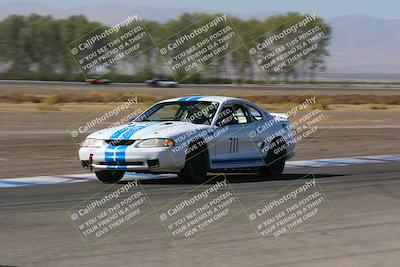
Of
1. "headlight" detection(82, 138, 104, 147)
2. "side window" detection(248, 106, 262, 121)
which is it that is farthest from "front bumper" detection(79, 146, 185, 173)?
"side window" detection(248, 106, 262, 121)

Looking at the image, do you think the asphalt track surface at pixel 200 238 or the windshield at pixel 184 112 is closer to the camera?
the asphalt track surface at pixel 200 238

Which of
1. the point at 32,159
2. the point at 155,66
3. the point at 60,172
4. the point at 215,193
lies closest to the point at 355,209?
the point at 215,193

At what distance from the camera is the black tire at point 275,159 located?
14422mm

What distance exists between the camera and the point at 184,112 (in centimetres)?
1342

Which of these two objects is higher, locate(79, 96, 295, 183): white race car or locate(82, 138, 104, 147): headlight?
locate(82, 138, 104, 147): headlight

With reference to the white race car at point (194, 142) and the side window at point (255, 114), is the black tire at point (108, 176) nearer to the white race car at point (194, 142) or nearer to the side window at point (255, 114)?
the white race car at point (194, 142)

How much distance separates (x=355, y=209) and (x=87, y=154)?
168 inches

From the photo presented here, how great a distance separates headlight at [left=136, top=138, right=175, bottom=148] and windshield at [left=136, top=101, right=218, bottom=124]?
873mm

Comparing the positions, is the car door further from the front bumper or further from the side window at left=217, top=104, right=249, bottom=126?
the front bumper

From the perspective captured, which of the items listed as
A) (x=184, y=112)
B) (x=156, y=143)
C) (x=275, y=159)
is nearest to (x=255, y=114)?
(x=275, y=159)

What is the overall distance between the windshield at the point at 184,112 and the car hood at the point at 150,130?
25 cm

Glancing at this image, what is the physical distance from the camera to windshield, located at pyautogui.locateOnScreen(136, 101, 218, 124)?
43.8ft

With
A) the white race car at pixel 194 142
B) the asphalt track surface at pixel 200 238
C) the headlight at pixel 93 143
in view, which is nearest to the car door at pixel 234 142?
the white race car at pixel 194 142

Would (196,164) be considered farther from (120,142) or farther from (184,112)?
(120,142)
